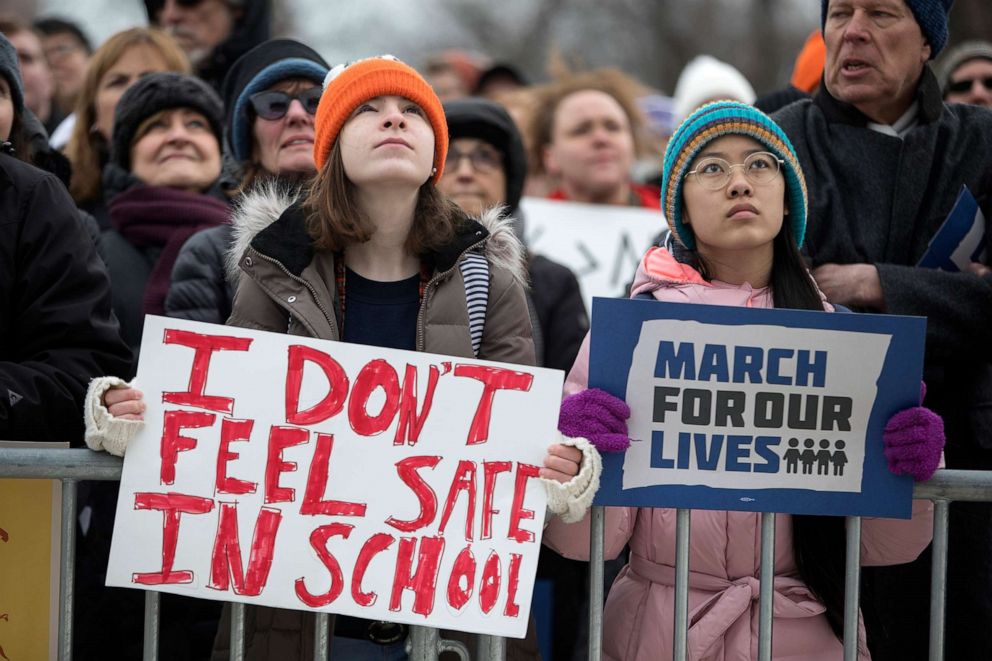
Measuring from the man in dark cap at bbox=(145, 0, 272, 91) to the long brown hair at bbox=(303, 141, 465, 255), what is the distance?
9.46 ft

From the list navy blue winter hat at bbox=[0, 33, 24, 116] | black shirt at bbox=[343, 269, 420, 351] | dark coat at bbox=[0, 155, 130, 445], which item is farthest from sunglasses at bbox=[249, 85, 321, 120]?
black shirt at bbox=[343, 269, 420, 351]

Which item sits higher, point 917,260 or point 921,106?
point 921,106

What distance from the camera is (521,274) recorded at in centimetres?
362

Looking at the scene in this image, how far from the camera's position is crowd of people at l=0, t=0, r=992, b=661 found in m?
3.33

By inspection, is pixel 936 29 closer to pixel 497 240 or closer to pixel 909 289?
pixel 909 289

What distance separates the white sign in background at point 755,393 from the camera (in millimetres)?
3189

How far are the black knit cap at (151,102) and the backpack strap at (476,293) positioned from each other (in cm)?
202

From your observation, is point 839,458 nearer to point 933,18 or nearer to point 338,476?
point 338,476

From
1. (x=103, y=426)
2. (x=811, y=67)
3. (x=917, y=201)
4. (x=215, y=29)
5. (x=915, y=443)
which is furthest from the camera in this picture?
(x=215, y=29)

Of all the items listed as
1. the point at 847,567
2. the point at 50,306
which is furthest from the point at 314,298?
the point at 847,567

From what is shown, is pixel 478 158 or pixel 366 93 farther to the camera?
pixel 478 158

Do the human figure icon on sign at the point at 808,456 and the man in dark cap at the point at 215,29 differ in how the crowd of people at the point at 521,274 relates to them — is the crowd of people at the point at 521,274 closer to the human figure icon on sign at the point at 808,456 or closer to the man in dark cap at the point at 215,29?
the human figure icon on sign at the point at 808,456

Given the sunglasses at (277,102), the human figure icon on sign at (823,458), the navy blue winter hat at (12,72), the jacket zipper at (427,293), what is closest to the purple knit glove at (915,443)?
the human figure icon on sign at (823,458)

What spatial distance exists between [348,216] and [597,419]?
0.82 m
